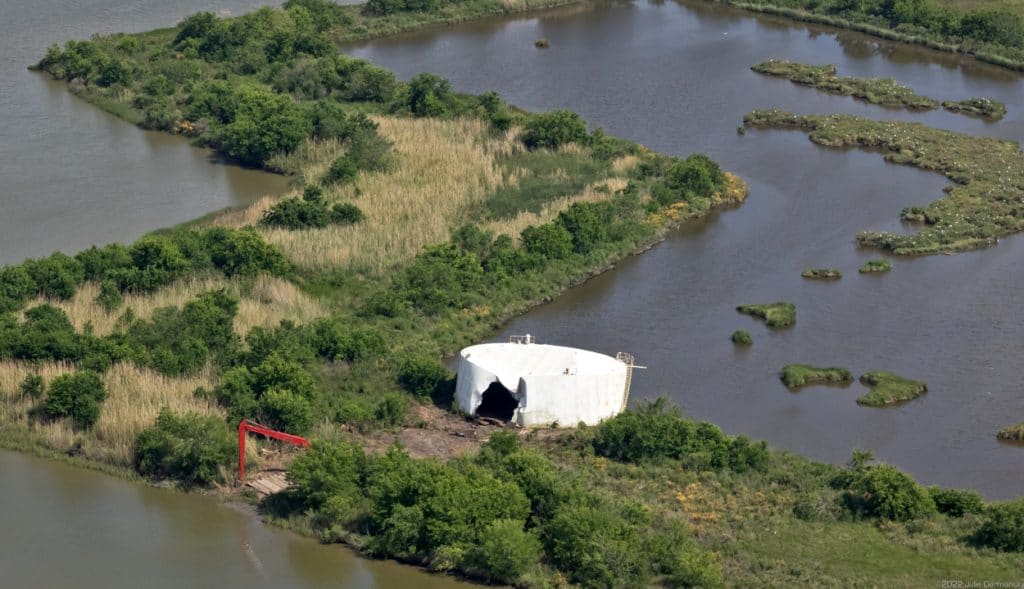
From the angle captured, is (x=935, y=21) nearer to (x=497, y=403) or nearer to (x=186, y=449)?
(x=497, y=403)

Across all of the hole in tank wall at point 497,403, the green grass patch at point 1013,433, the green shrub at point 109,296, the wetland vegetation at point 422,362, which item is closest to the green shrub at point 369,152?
the wetland vegetation at point 422,362

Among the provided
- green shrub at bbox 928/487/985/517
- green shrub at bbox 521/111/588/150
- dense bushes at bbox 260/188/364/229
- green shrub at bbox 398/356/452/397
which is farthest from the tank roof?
green shrub at bbox 521/111/588/150

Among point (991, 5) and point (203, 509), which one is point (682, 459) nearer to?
point (203, 509)

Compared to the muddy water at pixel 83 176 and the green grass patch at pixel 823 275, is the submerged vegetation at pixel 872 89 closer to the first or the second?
the green grass patch at pixel 823 275

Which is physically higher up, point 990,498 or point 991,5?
point 991,5

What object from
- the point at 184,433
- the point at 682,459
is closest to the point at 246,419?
the point at 184,433

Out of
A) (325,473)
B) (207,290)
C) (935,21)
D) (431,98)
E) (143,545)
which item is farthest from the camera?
(935,21)

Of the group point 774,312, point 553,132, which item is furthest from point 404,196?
point 774,312
